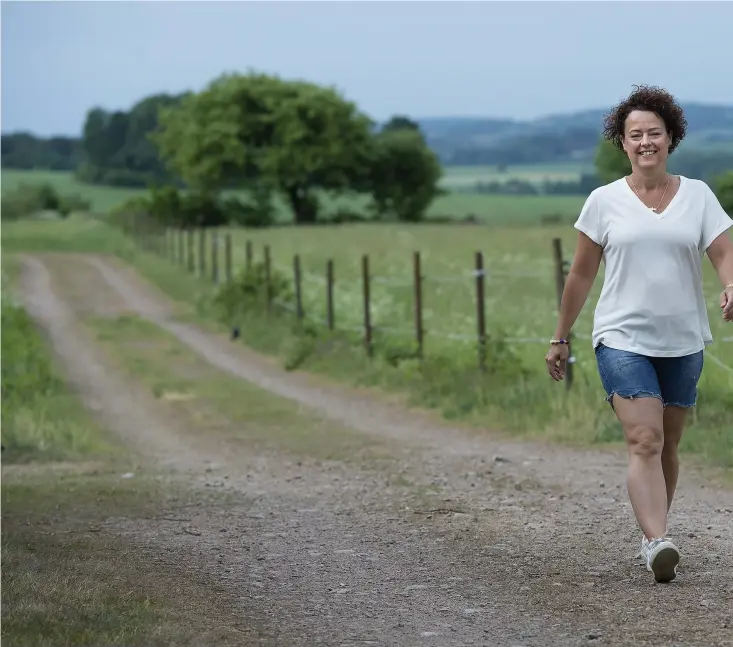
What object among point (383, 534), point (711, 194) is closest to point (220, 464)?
point (383, 534)

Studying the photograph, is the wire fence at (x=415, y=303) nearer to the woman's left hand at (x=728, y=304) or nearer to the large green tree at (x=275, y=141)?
the woman's left hand at (x=728, y=304)

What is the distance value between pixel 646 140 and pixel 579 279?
678 mm

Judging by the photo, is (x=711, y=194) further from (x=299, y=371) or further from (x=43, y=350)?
(x=43, y=350)

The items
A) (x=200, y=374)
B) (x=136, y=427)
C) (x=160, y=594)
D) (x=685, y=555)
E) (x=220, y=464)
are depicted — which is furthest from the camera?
(x=200, y=374)

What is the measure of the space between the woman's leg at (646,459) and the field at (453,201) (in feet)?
220

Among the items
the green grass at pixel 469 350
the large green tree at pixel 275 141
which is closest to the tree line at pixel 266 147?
the large green tree at pixel 275 141

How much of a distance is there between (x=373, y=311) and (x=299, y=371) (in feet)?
16.0

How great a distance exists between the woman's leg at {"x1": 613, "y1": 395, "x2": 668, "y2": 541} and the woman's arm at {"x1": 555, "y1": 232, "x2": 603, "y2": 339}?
444mm

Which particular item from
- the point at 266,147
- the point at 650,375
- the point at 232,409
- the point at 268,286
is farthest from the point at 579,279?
the point at 266,147

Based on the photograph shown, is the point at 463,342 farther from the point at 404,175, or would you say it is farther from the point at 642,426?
the point at 404,175

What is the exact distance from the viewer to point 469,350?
1644 centimetres

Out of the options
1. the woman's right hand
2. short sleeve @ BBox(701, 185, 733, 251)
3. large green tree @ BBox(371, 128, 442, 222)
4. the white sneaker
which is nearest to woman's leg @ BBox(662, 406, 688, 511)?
the white sneaker

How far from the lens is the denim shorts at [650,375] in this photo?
621 cm

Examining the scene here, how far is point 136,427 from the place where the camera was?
14.9m
